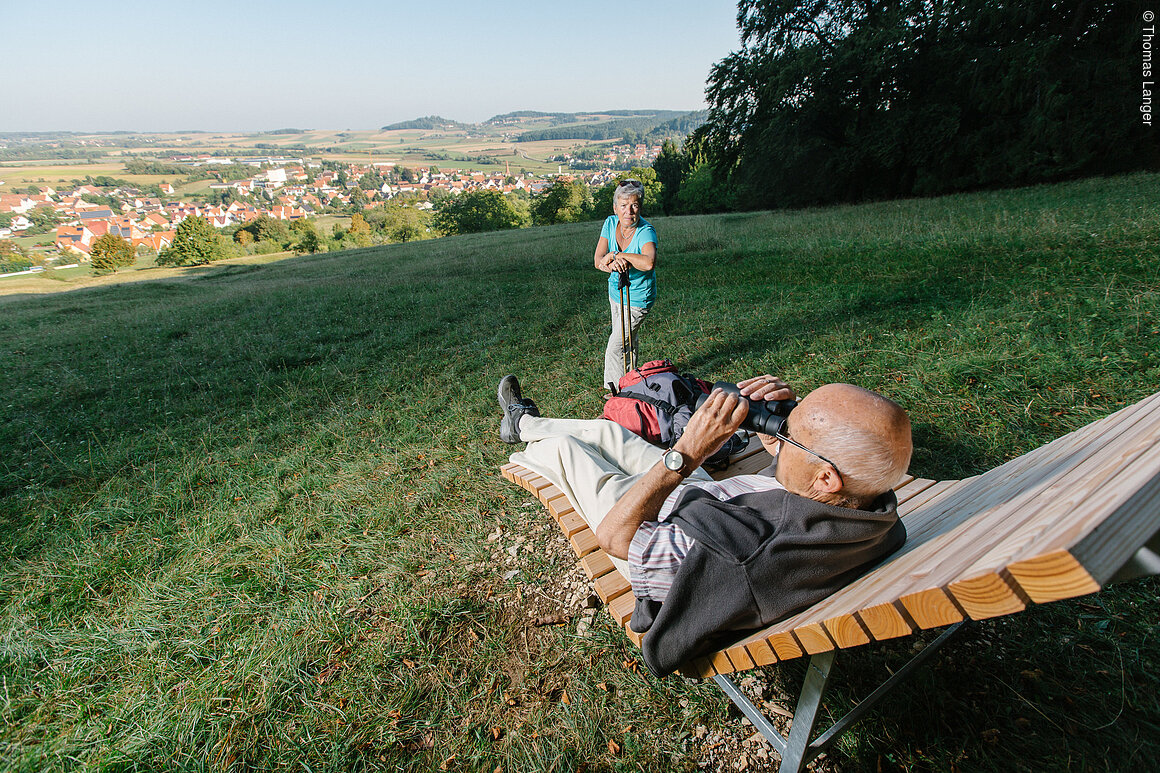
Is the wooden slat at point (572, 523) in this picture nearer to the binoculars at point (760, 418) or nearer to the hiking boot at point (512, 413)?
the binoculars at point (760, 418)

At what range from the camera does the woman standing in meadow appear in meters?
4.84

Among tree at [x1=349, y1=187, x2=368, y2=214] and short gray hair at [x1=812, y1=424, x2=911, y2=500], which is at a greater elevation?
tree at [x1=349, y1=187, x2=368, y2=214]

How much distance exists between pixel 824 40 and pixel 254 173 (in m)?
215

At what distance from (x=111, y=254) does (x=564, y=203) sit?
50.7 meters

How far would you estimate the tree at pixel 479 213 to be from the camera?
6794 cm

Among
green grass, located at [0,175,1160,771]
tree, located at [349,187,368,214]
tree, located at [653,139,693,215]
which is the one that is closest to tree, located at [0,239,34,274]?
tree, located at [349,187,368,214]

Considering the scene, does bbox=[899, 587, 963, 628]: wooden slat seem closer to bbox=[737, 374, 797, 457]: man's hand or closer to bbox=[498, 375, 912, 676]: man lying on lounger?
bbox=[498, 375, 912, 676]: man lying on lounger

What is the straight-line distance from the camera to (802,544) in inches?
59.9

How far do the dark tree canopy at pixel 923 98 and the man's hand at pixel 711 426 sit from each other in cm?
2559

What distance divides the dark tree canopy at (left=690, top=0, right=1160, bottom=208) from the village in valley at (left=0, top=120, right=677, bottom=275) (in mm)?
47309

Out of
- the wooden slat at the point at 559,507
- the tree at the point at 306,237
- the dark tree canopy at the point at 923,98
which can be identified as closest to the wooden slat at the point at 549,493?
the wooden slat at the point at 559,507

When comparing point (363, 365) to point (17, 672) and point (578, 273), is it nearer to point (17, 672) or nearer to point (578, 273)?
point (17, 672)

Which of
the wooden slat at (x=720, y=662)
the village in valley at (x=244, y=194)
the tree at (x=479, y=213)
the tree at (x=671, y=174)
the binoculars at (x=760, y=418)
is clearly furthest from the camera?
the village in valley at (x=244, y=194)

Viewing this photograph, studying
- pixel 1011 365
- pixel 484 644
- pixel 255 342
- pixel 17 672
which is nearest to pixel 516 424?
pixel 484 644
